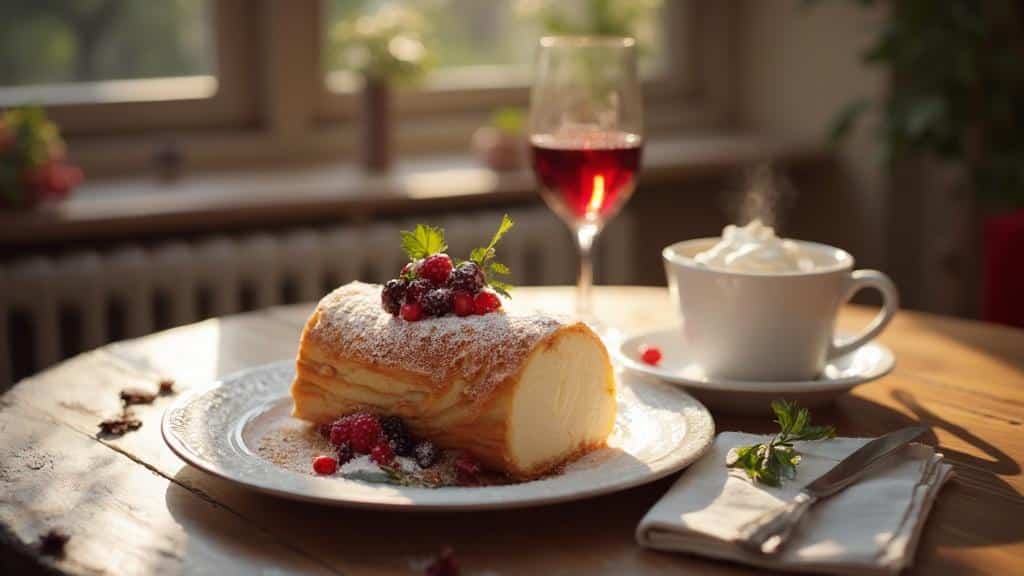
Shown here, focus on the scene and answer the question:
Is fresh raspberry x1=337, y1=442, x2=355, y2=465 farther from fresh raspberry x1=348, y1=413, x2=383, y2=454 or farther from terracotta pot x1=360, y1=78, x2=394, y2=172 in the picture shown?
terracotta pot x1=360, y1=78, x2=394, y2=172

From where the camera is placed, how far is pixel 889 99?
299cm

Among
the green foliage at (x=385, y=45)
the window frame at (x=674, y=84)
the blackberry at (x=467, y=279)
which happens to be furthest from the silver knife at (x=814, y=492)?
the window frame at (x=674, y=84)

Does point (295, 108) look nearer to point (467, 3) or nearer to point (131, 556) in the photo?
point (467, 3)

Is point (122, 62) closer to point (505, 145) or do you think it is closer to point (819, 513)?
point (505, 145)

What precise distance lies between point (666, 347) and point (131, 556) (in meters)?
0.68

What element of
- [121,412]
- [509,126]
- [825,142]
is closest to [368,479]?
[121,412]

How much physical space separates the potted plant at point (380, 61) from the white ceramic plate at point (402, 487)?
1602 millimetres

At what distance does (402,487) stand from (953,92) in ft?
7.66

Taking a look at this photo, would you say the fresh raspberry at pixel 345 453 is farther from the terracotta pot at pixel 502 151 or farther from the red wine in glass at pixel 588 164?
the terracotta pot at pixel 502 151

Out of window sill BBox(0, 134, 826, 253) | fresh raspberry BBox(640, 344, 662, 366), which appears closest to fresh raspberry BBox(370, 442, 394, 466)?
fresh raspberry BBox(640, 344, 662, 366)

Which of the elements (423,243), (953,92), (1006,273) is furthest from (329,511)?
(953,92)

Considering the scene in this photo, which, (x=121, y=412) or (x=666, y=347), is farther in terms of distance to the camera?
(x=666, y=347)

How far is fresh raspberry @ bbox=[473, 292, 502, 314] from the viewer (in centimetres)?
107

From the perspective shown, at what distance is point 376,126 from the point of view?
2.82m
